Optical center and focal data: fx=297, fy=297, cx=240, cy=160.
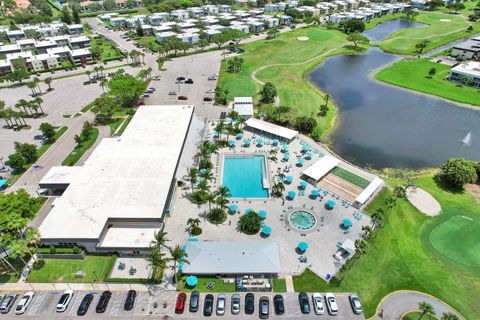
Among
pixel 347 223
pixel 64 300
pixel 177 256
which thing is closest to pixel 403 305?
pixel 347 223

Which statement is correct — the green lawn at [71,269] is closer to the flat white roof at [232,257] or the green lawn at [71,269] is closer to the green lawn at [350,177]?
the flat white roof at [232,257]

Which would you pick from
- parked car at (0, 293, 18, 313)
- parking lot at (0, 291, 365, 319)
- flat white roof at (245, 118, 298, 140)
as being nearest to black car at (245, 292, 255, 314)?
parking lot at (0, 291, 365, 319)

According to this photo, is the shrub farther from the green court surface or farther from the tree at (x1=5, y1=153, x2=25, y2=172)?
the tree at (x1=5, y1=153, x2=25, y2=172)

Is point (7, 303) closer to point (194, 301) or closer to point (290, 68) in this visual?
point (194, 301)

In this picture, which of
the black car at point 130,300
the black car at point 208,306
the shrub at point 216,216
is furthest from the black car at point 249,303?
the black car at point 130,300

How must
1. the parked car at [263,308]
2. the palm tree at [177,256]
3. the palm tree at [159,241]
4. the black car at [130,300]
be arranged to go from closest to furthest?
the parked car at [263,308] < the black car at [130,300] < the palm tree at [177,256] < the palm tree at [159,241]
